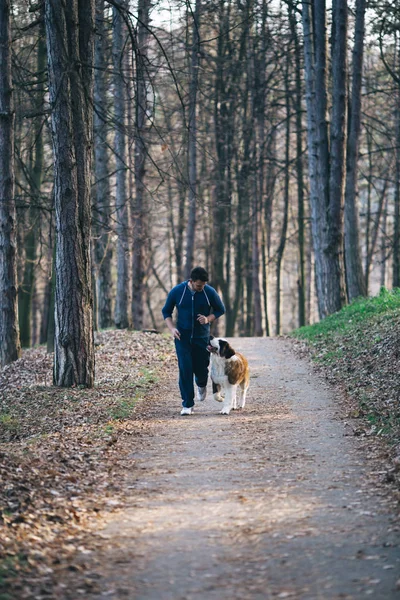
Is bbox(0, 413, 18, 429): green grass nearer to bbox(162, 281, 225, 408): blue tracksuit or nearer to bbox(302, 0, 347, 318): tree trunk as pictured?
bbox(162, 281, 225, 408): blue tracksuit

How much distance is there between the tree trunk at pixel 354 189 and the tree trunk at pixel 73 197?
39.5ft

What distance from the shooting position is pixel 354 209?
24172mm

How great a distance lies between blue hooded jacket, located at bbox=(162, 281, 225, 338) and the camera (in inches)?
453

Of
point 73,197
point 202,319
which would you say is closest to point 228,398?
point 202,319

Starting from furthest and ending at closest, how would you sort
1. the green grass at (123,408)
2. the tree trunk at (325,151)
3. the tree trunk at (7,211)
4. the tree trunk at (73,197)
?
the tree trunk at (325,151)
the tree trunk at (7,211)
the tree trunk at (73,197)
the green grass at (123,408)

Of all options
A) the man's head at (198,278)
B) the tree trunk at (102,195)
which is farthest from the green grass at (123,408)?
the tree trunk at (102,195)

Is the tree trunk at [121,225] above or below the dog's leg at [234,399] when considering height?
above

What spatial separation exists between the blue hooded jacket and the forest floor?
1295 millimetres

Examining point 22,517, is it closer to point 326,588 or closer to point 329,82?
point 326,588

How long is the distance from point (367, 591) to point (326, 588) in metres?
0.26

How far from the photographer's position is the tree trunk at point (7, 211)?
1727 centimetres

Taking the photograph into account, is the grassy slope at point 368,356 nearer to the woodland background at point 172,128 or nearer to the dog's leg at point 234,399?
the dog's leg at point 234,399

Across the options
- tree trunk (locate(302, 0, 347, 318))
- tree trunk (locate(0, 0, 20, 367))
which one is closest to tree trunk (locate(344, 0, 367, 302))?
tree trunk (locate(302, 0, 347, 318))

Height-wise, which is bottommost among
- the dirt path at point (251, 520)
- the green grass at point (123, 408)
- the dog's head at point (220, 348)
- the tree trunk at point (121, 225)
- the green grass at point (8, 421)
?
the dirt path at point (251, 520)
